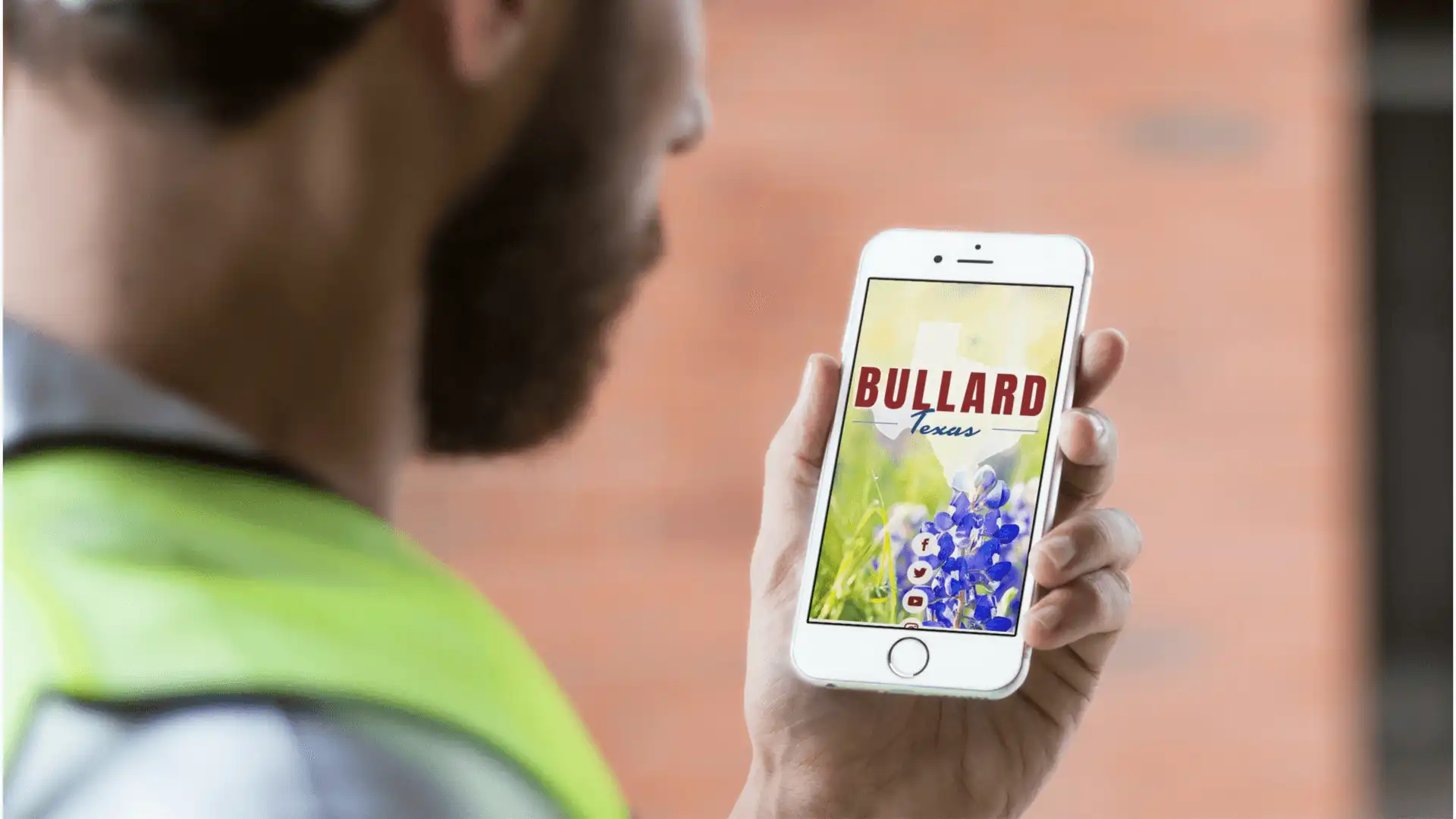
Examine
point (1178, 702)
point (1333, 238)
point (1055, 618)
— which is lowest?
point (1178, 702)

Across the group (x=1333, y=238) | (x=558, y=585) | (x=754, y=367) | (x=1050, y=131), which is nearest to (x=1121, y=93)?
(x=1050, y=131)

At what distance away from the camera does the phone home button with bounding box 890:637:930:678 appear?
1.36 feet

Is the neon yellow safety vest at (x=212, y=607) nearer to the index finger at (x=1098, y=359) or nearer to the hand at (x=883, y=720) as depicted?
the hand at (x=883, y=720)

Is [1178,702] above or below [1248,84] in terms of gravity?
below

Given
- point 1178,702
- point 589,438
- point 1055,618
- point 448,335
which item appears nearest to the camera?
point 1055,618

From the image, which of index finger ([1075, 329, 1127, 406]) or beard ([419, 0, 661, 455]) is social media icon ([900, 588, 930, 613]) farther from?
beard ([419, 0, 661, 455])

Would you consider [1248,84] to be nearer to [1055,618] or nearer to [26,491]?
[1055,618]

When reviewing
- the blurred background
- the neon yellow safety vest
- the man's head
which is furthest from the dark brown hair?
the blurred background

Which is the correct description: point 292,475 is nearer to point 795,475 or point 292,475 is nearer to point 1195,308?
point 795,475

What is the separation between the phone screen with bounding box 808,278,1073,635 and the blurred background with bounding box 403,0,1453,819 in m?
0.39

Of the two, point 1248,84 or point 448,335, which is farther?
point 1248,84

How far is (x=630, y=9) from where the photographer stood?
54cm

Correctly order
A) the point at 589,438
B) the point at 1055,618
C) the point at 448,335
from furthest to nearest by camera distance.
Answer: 1. the point at 589,438
2. the point at 448,335
3. the point at 1055,618

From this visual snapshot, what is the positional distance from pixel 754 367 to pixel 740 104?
167 mm
